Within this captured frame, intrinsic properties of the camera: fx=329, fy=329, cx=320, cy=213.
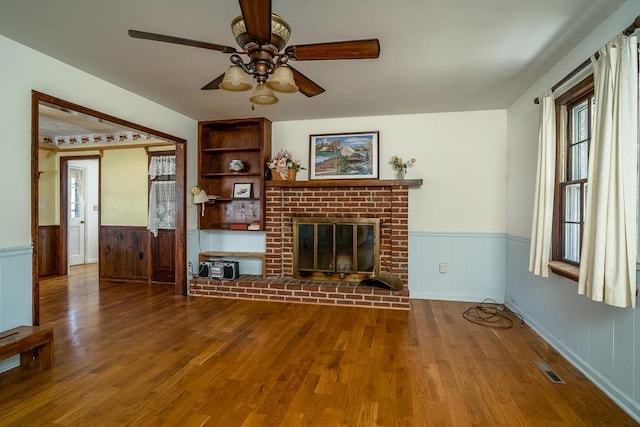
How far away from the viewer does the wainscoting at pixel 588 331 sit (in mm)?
1888

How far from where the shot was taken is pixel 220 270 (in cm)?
445

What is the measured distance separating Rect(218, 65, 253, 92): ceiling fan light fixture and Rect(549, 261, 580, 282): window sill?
2.57 metres

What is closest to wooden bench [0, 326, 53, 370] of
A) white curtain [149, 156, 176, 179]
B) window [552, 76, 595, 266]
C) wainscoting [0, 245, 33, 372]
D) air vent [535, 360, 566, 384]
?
wainscoting [0, 245, 33, 372]

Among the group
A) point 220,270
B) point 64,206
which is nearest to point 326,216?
point 220,270

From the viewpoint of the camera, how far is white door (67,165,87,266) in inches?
259

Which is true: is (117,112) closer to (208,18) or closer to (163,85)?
(163,85)

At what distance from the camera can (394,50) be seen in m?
2.50

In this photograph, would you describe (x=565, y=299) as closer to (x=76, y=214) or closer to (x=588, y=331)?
(x=588, y=331)

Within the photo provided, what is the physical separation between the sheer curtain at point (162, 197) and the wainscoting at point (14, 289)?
2642 millimetres

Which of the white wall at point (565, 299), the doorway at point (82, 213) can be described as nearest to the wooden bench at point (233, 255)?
the white wall at point (565, 299)

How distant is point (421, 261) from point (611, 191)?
255 cm

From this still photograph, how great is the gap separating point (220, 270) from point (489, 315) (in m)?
3.33

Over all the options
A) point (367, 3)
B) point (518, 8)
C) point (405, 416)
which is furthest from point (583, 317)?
point (367, 3)

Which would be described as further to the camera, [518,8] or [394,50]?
[394,50]
